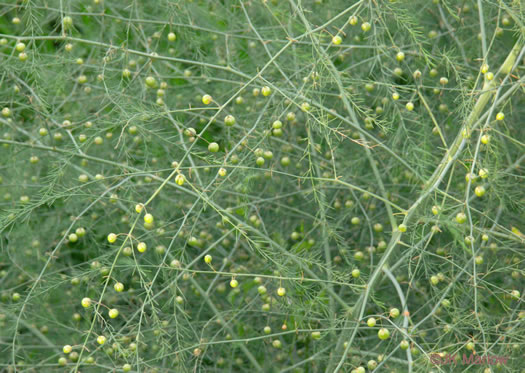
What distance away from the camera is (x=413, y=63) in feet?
10.0

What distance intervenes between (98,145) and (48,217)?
425 mm

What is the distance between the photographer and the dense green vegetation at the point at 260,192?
2.33 metres

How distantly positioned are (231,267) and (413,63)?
47.2 inches

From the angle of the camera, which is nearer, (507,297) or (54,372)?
(507,297)

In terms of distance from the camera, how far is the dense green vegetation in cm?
233

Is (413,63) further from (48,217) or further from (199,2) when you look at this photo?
(48,217)

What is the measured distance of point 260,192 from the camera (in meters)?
2.83

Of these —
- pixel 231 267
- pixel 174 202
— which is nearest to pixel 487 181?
pixel 231 267

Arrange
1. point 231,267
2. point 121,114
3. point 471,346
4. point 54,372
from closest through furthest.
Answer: point 471,346, point 121,114, point 54,372, point 231,267

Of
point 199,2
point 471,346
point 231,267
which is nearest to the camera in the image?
point 471,346

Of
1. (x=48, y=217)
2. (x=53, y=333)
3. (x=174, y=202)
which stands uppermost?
(x=174, y=202)

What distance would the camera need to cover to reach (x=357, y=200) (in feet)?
8.53

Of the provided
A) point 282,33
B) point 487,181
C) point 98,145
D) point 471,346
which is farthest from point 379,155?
point 98,145

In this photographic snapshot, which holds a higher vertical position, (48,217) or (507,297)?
(507,297)
